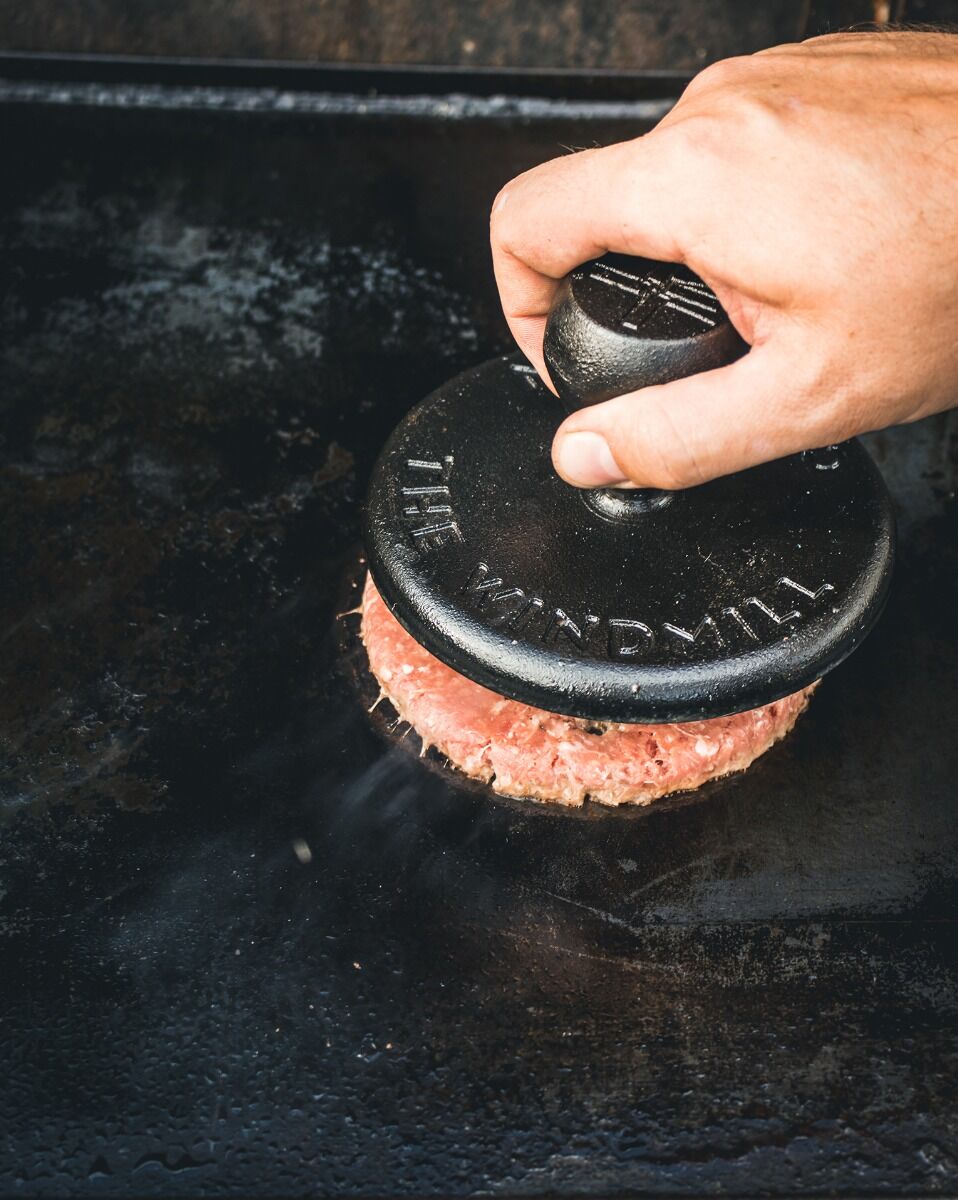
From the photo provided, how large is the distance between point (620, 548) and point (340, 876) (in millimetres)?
550

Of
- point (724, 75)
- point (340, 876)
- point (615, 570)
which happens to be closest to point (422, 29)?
point (724, 75)

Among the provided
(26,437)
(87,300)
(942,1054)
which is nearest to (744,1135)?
(942,1054)

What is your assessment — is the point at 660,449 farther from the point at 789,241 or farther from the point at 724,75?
the point at 724,75

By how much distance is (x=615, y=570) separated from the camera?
1359 millimetres

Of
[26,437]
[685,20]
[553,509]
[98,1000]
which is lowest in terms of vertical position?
[98,1000]

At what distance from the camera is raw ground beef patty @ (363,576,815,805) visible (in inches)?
55.6

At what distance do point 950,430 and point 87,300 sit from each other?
1.64 m

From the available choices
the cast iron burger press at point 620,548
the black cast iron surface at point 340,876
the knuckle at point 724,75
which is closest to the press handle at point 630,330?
the cast iron burger press at point 620,548

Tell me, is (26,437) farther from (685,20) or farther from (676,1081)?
(685,20)

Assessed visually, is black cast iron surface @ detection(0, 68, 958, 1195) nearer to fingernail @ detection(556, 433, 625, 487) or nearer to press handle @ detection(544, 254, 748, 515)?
fingernail @ detection(556, 433, 625, 487)

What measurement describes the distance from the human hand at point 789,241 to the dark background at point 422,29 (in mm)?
A: 1483

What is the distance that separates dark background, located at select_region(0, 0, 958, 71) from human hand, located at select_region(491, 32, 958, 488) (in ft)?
4.87

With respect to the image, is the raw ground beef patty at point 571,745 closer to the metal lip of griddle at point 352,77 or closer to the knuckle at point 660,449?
the knuckle at point 660,449

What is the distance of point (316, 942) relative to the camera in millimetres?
1267
